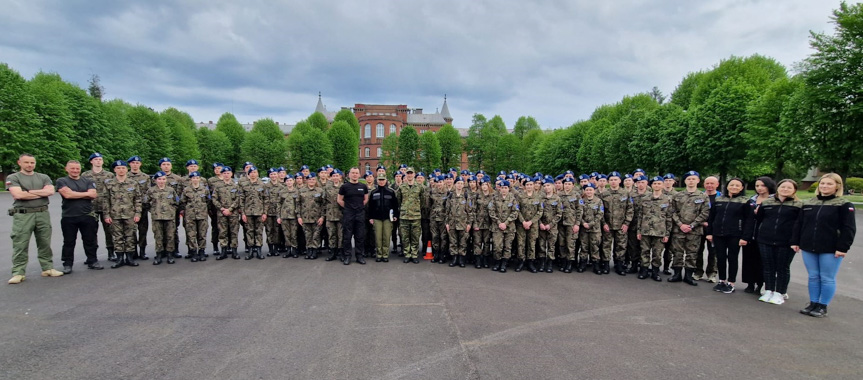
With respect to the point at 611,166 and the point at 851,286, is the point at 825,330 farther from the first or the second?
the point at 611,166

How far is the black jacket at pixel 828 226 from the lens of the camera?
16.9 ft

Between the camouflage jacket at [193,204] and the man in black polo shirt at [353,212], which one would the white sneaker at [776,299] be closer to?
the man in black polo shirt at [353,212]

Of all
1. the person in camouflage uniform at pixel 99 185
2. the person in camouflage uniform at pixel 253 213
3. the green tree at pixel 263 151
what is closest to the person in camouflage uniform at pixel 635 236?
the person in camouflage uniform at pixel 253 213

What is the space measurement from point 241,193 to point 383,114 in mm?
79843

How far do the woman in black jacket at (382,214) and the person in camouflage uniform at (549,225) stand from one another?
130 inches

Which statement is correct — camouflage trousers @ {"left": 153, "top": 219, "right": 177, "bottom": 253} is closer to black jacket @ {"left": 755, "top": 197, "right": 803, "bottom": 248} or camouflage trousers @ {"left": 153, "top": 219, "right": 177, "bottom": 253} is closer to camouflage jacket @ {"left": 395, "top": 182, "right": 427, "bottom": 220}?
camouflage jacket @ {"left": 395, "top": 182, "right": 427, "bottom": 220}

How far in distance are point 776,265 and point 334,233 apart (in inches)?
321

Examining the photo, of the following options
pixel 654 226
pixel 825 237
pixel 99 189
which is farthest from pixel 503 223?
pixel 99 189

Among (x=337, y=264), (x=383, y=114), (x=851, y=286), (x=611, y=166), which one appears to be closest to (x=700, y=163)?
(x=611, y=166)

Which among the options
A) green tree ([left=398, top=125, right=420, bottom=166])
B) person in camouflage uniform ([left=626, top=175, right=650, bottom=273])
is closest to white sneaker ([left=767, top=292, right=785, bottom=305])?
person in camouflage uniform ([left=626, top=175, right=650, bottom=273])

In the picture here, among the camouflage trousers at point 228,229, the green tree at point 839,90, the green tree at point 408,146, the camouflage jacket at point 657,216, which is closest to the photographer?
the camouflage jacket at point 657,216

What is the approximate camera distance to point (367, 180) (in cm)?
940

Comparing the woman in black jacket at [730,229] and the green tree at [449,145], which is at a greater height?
the green tree at [449,145]

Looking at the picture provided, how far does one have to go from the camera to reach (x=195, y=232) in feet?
27.2
